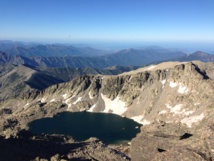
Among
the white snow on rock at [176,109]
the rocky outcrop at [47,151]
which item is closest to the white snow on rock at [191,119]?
the white snow on rock at [176,109]

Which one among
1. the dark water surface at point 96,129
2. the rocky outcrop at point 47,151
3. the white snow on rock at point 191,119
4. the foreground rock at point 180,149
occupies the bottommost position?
the dark water surface at point 96,129

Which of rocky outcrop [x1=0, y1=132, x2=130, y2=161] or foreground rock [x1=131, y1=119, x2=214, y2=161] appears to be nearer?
foreground rock [x1=131, y1=119, x2=214, y2=161]

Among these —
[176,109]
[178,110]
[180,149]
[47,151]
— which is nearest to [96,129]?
[176,109]

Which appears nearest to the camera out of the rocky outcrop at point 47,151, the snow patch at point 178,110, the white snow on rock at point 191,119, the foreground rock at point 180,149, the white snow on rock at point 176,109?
the foreground rock at point 180,149

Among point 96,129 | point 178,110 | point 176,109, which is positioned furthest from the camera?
point 176,109

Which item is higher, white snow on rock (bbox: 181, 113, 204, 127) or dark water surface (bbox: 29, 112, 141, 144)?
white snow on rock (bbox: 181, 113, 204, 127)

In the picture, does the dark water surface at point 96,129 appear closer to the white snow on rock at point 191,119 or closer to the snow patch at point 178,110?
the snow patch at point 178,110

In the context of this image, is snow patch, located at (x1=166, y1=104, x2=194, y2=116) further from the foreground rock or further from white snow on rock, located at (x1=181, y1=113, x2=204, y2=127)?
the foreground rock

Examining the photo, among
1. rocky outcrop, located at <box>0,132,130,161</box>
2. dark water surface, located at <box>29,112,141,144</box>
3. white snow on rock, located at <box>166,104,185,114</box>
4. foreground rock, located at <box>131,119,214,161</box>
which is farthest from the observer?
white snow on rock, located at <box>166,104,185,114</box>

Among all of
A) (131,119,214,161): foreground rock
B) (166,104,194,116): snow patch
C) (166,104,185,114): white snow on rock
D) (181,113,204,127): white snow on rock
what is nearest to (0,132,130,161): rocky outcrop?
(131,119,214,161): foreground rock

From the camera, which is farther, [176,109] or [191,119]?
[176,109]

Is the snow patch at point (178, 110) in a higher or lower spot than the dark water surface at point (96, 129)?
higher

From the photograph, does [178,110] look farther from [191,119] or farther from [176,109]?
[191,119]
